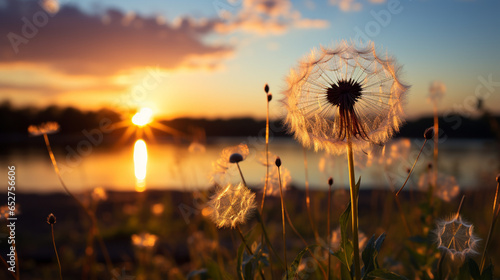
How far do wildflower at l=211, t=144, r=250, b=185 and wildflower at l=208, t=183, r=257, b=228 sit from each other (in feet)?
0.49

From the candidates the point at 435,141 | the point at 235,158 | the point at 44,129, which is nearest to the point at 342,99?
the point at 235,158

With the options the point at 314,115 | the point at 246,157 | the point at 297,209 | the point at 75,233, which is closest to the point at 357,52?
the point at 314,115

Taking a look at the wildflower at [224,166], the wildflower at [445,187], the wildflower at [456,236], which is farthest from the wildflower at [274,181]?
the wildflower at [445,187]

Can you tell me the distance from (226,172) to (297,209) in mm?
8568

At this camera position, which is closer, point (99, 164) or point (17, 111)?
point (99, 164)

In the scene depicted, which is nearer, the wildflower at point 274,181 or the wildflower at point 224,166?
the wildflower at point 224,166

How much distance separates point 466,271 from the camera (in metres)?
1.52

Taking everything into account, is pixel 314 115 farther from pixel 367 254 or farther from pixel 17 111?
pixel 17 111

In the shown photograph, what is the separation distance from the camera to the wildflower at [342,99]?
148 cm

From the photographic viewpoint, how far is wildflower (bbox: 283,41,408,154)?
4.86ft

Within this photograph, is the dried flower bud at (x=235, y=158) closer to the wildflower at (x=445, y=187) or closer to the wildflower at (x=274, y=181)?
the wildflower at (x=274, y=181)

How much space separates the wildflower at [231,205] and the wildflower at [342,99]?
12.7 inches

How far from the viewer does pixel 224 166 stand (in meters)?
1.81

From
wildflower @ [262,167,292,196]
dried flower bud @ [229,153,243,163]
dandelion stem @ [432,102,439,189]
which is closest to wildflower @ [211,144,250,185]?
dried flower bud @ [229,153,243,163]
